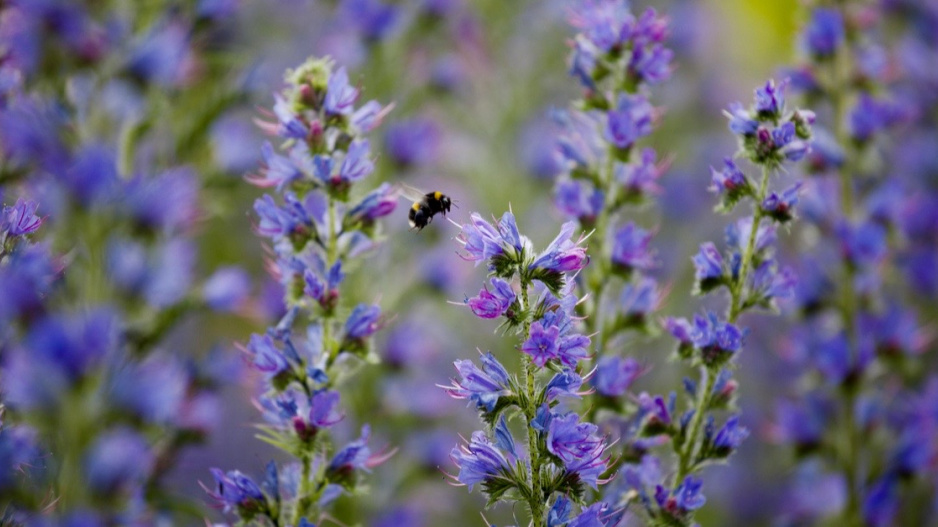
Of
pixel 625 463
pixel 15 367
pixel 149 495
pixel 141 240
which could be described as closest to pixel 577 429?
pixel 625 463

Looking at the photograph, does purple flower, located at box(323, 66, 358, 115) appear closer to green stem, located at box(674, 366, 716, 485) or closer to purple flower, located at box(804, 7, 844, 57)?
green stem, located at box(674, 366, 716, 485)

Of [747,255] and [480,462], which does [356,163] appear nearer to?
[480,462]

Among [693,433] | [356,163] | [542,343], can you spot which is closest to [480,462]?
[542,343]

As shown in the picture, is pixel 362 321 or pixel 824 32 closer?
pixel 362 321

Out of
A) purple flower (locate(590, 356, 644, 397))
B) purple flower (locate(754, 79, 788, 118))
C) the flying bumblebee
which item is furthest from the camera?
the flying bumblebee

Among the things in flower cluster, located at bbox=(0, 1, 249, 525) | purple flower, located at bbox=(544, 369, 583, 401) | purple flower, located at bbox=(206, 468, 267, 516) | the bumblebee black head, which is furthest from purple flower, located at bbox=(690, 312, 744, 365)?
flower cluster, located at bbox=(0, 1, 249, 525)

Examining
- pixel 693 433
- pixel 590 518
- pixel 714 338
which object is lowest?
pixel 590 518
